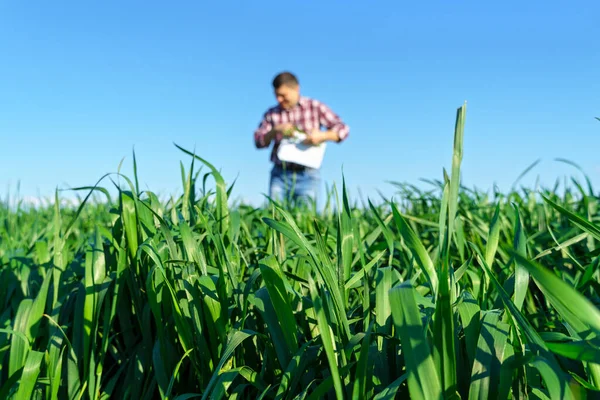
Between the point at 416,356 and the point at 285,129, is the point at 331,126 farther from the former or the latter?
the point at 416,356

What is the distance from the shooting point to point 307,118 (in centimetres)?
528

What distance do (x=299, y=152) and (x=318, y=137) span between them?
0.20 metres

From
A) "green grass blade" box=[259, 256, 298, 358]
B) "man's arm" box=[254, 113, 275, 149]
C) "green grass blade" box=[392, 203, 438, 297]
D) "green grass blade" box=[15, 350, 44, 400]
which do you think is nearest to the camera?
"green grass blade" box=[392, 203, 438, 297]

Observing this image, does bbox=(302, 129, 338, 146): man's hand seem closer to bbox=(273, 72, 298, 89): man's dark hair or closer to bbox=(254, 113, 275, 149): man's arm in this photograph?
bbox=(254, 113, 275, 149): man's arm

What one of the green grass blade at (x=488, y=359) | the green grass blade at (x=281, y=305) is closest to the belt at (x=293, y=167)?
the green grass blade at (x=281, y=305)

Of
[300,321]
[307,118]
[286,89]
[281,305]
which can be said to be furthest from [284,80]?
[281,305]

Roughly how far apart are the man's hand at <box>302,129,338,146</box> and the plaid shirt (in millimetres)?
87

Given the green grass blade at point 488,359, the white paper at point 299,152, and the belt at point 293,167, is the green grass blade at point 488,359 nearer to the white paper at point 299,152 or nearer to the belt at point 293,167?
the white paper at point 299,152

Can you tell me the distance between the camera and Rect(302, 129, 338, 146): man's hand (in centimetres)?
490

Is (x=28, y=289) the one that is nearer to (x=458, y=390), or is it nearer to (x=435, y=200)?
(x=458, y=390)

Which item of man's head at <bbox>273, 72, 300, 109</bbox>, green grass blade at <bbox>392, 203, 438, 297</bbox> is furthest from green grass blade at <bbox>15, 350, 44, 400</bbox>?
man's head at <bbox>273, 72, 300, 109</bbox>

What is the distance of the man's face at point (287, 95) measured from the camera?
17.0ft

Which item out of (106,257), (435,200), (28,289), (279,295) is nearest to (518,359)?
(279,295)

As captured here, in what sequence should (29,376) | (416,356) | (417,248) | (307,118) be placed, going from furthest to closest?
(307,118) < (29,376) < (417,248) < (416,356)
